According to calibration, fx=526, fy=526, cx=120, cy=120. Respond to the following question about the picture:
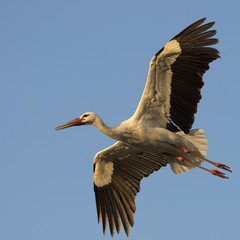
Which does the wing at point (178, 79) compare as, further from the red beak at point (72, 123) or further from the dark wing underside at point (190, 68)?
the red beak at point (72, 123)

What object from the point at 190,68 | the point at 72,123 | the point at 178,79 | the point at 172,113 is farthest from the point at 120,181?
the point at 190,68

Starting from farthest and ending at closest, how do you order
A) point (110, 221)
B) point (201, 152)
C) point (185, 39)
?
point (110, 221) → point (201, 152) → point (185, 39)

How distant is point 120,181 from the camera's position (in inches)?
481

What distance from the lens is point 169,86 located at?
10.5 meters

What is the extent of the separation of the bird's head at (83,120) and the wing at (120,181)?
1067 mm

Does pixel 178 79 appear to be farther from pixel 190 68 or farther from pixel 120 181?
pixel 120 181

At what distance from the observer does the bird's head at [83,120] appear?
10875 millimetres

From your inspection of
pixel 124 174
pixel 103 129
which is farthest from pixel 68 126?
pixel 124 174

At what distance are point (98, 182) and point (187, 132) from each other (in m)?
2.64

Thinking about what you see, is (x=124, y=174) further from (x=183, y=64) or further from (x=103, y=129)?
(x=183, y=64)

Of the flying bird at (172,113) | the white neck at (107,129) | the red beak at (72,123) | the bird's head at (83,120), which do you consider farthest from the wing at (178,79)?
the red beak at (72,123)

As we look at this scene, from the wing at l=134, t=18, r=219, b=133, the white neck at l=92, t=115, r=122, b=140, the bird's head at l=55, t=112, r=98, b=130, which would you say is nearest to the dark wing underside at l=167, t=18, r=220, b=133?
the wing at l=134, t=18, r=219, b=133

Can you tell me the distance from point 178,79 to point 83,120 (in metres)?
2.17

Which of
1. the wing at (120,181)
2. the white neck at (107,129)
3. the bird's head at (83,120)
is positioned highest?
the bird's head at (83,120)
